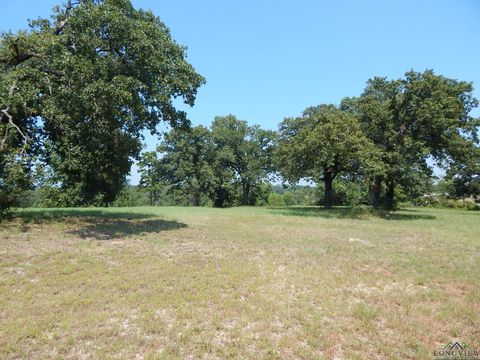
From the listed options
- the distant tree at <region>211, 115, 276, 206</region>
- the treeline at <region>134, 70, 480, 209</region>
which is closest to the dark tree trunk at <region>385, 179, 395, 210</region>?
the treeline at <region>134, 70, 480, 209</region>

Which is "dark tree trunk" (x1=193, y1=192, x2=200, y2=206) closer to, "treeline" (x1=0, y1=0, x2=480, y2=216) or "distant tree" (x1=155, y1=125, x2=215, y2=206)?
"distant tree" (x1=155, y1=125, x2=215, y2=206)

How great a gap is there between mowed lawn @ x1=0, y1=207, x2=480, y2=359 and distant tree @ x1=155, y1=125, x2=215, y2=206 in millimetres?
35308

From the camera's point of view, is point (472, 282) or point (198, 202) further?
point (198, 202)

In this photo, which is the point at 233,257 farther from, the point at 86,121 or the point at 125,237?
the point at 86,121

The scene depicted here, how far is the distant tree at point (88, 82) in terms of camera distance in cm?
1134

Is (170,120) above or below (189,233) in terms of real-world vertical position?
above

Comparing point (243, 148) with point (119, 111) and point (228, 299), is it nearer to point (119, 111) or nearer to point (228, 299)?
point (119, 111)

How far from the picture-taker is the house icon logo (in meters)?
4.26

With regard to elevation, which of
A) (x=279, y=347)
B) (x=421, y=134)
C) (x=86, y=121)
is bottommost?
(x=279, y=347)

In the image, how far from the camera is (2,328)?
479cm

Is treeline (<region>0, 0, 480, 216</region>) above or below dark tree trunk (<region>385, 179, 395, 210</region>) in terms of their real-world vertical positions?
above

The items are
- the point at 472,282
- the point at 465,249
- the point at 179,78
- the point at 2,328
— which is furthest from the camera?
the point at 179,78

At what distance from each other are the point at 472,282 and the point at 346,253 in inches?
127

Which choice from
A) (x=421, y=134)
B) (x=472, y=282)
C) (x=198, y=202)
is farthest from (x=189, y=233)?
(x=198, y=202)
